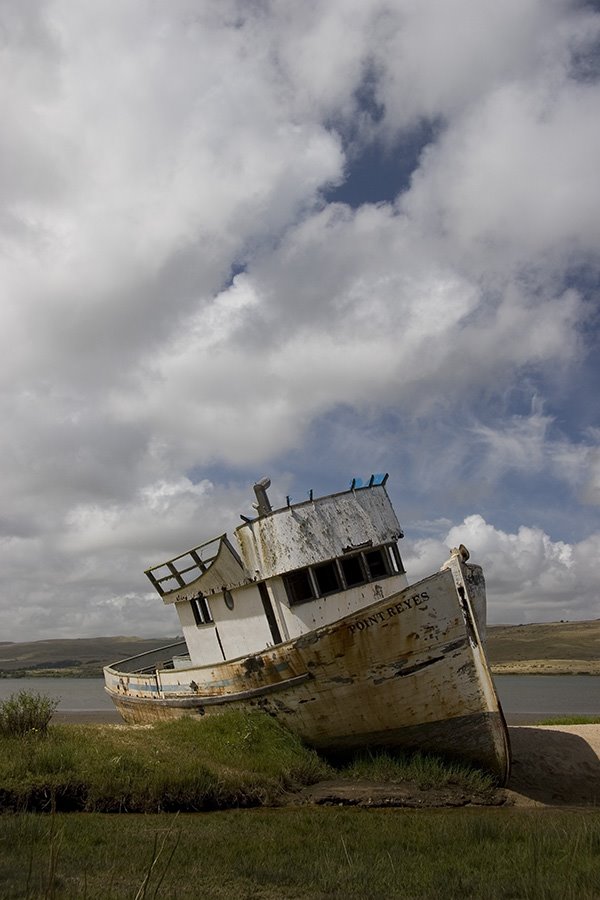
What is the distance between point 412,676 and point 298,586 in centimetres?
310

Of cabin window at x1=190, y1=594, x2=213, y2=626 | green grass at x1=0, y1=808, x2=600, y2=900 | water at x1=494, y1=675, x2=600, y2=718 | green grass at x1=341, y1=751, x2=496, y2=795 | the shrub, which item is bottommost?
water at x1=494, y1=675, x2=600, y2=718

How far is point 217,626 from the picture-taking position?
15.6 meters

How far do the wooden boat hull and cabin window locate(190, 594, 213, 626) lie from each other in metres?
3.95

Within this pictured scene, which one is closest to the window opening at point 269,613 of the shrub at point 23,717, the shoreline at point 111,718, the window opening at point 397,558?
the window opening at point 397,558

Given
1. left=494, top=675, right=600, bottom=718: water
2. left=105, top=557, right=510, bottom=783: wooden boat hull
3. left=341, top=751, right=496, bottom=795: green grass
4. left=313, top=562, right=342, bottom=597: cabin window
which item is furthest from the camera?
left=494, top=675, right=600, bottom=718: water

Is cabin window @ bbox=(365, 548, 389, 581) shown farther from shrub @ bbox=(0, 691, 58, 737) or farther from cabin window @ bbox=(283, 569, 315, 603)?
shrub @ bbox=(0, 691, 58, 737)

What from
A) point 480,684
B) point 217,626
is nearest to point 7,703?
point 217,626

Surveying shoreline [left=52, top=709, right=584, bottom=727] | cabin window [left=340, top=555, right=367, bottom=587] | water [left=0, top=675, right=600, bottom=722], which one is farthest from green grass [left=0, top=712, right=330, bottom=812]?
shoreline [left=52, top=709, right=584, bottom=727]

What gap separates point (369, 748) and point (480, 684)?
2288 mm

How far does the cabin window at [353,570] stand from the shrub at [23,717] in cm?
601

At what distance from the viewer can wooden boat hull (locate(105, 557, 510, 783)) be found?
39.0ft

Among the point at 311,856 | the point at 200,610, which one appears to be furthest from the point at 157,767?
the point at 200,610

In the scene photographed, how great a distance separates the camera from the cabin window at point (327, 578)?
552 inches

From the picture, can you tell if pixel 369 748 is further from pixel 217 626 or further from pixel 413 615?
pixel 217 626
